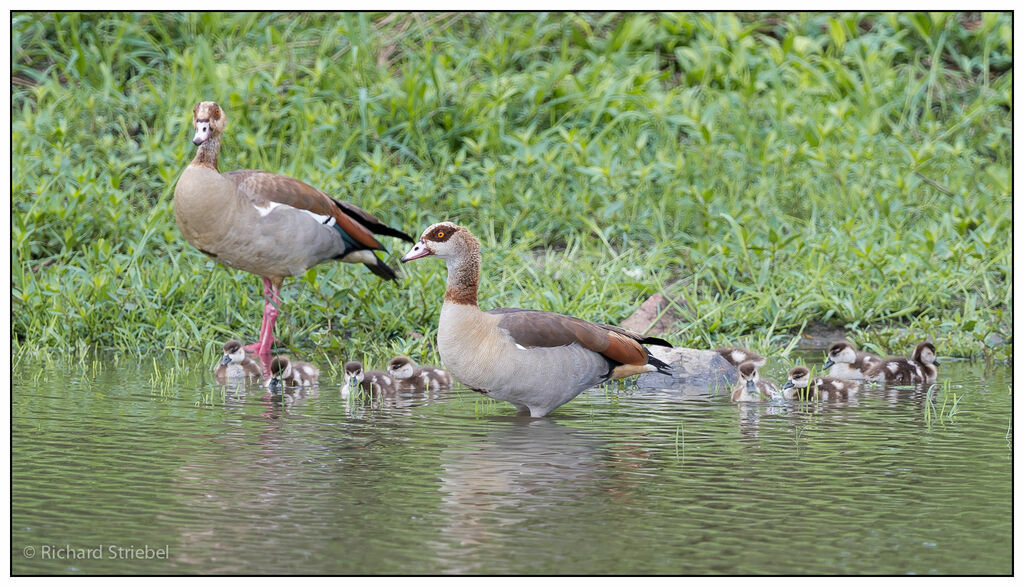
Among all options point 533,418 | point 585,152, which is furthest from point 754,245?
point 533,418

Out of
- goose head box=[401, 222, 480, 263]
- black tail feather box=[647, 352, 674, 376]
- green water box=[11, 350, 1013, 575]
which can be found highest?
goose head box=[401, 222, 480, 263]

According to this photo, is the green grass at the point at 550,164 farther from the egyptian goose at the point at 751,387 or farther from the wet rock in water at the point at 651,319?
the egyptian goose at the point at 751,387

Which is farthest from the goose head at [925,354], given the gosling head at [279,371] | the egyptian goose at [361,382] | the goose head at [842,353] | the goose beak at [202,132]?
the goose beak at [202,132]

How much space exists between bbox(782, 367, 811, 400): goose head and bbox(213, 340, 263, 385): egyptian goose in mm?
3287

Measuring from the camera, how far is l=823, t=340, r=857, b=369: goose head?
859 centimetres

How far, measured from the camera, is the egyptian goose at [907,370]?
8500mm

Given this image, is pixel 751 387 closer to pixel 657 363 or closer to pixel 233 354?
pixel 657 363

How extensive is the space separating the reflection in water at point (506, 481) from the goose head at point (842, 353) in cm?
216

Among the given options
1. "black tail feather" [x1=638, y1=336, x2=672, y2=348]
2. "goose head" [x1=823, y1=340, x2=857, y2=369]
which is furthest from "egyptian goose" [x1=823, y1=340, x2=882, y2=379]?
"black tail feather" [x1=638, y1=336, x2=672, y2=348]

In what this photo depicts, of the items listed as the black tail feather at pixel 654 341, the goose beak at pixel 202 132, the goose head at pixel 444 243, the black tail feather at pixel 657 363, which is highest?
the goose beak at pixel 202 132

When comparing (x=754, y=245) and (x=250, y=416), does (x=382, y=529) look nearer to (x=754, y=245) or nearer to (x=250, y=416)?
(x=250, y=416)

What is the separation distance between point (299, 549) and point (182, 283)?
5.54m

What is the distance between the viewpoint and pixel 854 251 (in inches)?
408

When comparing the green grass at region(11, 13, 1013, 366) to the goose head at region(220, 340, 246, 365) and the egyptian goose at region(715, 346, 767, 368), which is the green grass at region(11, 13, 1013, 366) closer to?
the goose head at region(220, 340, 246, 365)
